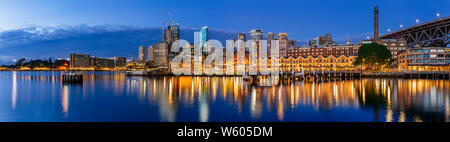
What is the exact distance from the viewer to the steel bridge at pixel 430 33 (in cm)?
9572

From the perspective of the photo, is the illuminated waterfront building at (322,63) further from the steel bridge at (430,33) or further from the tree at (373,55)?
the tree at (373,55)

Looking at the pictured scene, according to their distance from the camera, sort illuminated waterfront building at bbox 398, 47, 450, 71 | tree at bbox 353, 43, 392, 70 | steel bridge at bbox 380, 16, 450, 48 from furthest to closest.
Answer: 1. steel bridge at bbox 380, 16, 450, 48
2. illuminated waterfront building at bbox 398, 47, 450, 71
3. tree at bbox 353, 43, 392, 70

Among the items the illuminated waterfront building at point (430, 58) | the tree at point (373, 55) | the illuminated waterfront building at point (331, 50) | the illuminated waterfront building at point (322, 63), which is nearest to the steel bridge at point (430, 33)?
the illuminated waterfront building at point (430, 58)

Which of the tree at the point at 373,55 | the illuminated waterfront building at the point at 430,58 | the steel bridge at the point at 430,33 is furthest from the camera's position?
the steel bridge at the point at 430,33

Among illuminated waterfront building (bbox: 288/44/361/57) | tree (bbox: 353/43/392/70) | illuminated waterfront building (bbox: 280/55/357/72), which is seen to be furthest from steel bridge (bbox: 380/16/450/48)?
tree (bbox: 353/43/392/70)

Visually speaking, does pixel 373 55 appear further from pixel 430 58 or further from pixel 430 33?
pixel 430 33

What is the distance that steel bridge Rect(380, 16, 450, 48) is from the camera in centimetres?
9572

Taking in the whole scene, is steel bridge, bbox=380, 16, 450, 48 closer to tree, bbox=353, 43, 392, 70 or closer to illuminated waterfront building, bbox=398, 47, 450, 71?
illuminated waterfront building, bbox=398, 47, 450, 71

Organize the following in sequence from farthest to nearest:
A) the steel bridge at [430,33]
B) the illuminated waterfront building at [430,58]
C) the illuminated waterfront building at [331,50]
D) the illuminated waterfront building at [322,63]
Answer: the illuminated waterfront building at [331,50]
the illuminated waterfront building at [322,63]
the steel bridge at [430,33]
the illuminated waterfront building at [430,58]

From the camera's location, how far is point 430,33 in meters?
104

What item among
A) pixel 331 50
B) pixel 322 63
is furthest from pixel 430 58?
pixel 331 50

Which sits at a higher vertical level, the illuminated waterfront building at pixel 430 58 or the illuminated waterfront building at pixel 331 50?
the illuminated waterfront building at pixel 331 50

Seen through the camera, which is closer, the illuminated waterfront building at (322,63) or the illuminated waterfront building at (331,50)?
the illuminated waterfront building at (322,63)
